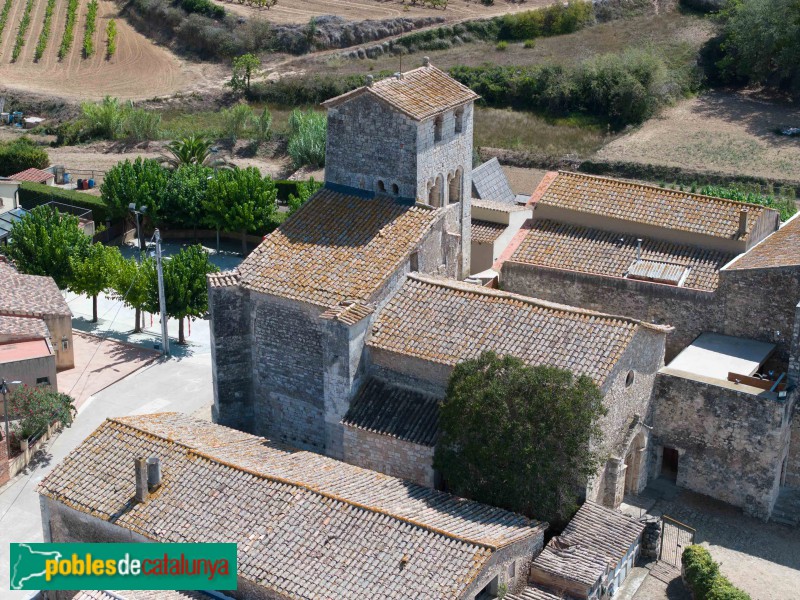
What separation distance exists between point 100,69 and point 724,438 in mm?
79783

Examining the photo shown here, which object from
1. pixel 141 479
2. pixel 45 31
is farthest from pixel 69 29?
pixel 141 479

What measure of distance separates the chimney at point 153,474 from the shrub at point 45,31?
80.0m

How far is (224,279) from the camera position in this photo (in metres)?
39.9

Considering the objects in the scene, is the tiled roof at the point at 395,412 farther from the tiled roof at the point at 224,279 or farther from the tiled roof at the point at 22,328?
the tiled roof at the point at 22,328

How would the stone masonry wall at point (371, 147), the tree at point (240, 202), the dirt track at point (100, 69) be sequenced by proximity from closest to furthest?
1. the stone masonry wall at point (371, 147)
2. the tree at point (240, 202)
3. the dirt track at point (100, 69)

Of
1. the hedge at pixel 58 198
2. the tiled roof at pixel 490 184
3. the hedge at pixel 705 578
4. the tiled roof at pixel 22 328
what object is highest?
the tiled roof at pixel 490 184

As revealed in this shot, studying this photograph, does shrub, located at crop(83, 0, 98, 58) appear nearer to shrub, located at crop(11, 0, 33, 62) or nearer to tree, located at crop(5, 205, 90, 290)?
shrub, located at crop(11, 0, 33, 62)

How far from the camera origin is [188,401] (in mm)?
46500

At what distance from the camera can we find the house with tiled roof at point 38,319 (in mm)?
45953

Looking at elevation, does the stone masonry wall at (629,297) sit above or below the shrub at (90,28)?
above

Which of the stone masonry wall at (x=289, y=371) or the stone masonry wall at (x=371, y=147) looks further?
the stone masonry wall at (x=371, y=147)

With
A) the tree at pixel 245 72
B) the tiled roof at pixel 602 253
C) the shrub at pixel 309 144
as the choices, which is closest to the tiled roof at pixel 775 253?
the tiled roof at pixel 602 253

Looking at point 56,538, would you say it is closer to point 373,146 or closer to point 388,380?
point 388,380

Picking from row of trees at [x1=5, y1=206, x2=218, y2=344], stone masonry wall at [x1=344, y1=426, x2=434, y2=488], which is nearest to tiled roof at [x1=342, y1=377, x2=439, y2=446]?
stone masonry wall at [x1=344, y1=426, x2=434, y2=488]
